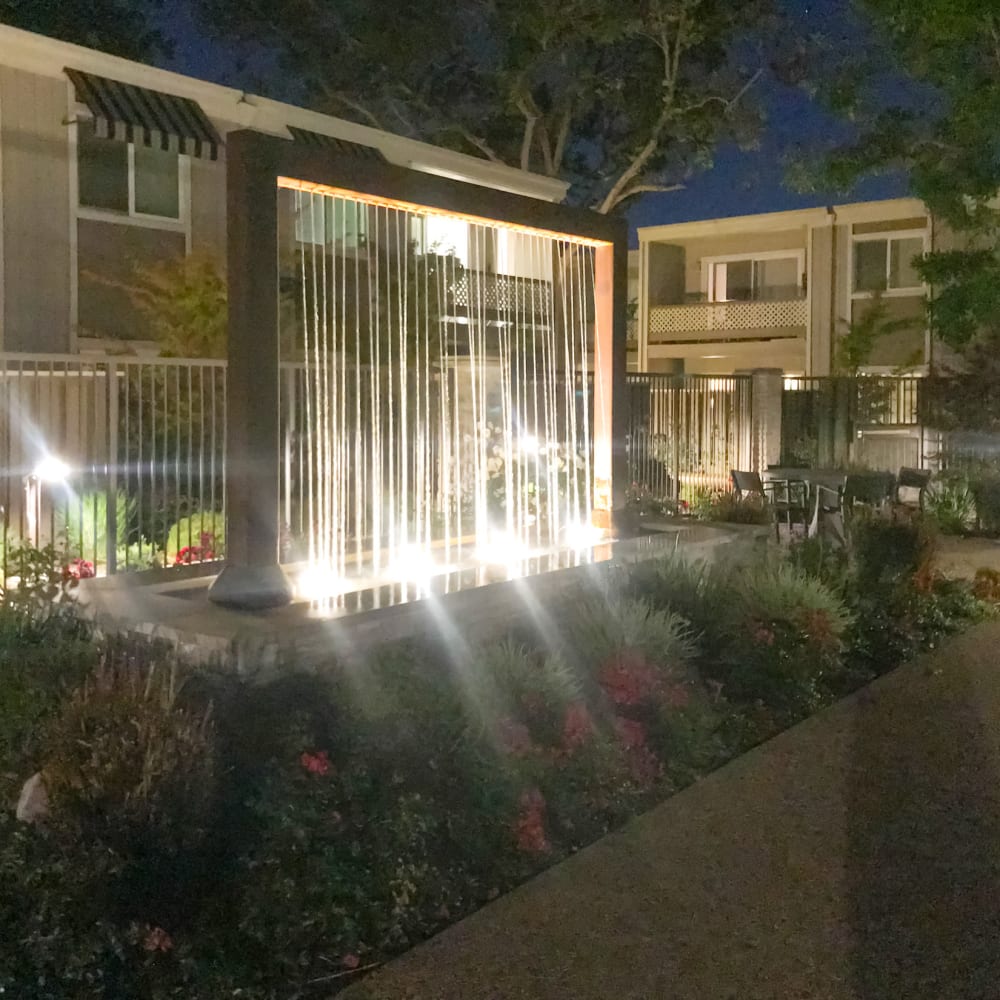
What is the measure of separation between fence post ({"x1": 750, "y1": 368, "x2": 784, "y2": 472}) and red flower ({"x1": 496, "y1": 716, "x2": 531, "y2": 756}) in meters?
12.1

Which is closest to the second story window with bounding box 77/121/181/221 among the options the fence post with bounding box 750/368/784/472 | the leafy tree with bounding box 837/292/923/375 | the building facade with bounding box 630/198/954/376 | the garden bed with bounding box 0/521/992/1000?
the fence post with bounding box 750/368/784/472

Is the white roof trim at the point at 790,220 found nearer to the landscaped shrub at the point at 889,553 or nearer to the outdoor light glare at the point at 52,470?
the landscaped shrub at the point at 889,553

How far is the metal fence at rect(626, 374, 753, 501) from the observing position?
15.4 m

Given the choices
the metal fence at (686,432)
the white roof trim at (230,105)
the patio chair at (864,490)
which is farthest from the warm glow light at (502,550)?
the patio chair at (864,490)

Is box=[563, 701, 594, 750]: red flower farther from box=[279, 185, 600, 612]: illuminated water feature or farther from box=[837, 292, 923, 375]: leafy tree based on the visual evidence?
box=[837, 292, 923, 375]: leafy tree

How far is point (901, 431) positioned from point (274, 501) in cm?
1458

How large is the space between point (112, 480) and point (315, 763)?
5350 mm

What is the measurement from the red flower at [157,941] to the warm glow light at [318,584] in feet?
11.2

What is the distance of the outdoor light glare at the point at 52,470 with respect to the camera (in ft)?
30.6

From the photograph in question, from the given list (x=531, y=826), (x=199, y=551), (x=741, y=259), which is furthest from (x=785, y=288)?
(x=531, y=826)

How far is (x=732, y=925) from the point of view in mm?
4395

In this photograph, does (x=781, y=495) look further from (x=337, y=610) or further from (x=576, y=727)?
(x=576, y=727)

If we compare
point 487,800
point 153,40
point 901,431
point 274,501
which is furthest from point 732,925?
point 153,40

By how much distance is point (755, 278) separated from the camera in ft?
106
